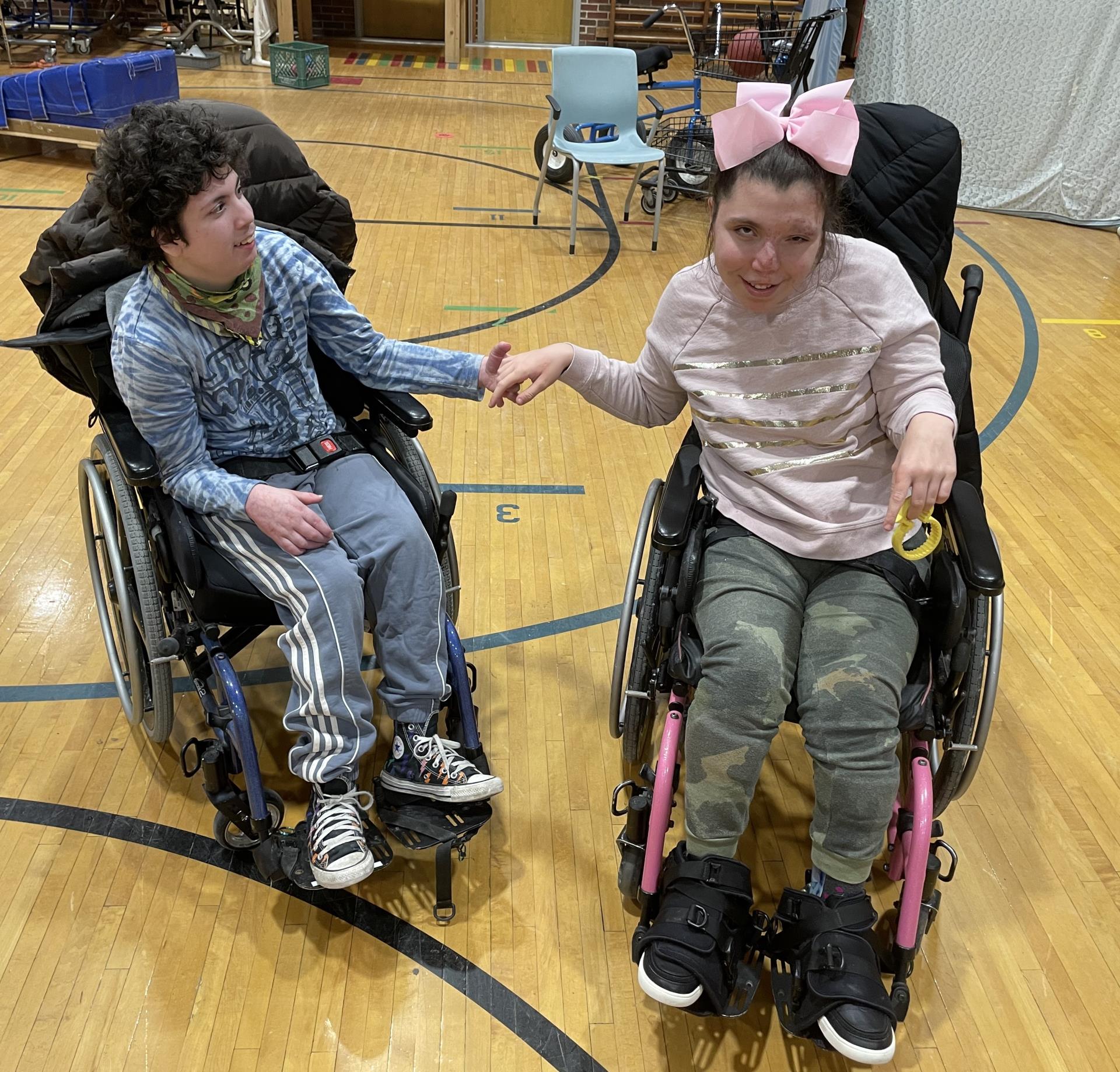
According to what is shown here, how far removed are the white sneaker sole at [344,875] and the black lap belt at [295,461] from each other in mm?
660

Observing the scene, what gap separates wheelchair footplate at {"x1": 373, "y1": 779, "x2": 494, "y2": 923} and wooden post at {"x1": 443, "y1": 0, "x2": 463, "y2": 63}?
860 centimetres

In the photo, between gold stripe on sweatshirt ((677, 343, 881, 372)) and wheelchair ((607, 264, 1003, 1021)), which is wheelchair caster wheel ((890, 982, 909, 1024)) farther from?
gold stripe on sweatshirt ((677, 343, 881, 372))

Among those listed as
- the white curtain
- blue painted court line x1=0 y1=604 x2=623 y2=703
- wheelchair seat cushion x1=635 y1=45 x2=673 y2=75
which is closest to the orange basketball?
wheelchair seat cushion x1=635 y1=45 x2=673 y2=75

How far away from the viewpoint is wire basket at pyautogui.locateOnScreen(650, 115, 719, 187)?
5.25m

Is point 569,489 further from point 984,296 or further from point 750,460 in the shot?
point 984,296

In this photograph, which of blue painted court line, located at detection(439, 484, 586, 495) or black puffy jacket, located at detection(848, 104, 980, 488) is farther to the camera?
blue painted court line, located at detection(439, 484, 586, 495)

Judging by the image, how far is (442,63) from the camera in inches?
360

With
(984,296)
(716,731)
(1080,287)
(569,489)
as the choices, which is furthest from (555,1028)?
(1080,287)

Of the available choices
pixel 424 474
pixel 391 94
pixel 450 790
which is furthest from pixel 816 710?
pixel 391 94

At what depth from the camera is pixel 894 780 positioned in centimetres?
150

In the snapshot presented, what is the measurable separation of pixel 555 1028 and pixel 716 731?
0.53m

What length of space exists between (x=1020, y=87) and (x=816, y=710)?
5.04 m

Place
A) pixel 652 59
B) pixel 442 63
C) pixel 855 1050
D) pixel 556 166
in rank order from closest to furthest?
pixel 855 1050
pixel 556 166
pixel 652 59
pixel 442 63

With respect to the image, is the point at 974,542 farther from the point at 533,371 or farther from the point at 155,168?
the point at 155,168
